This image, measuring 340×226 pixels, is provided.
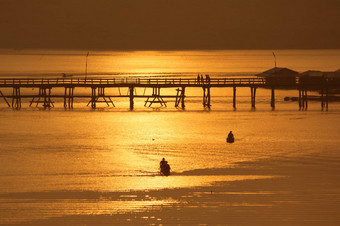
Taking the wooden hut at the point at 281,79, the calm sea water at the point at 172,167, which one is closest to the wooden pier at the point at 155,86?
the wooden hut at the point at 281,79

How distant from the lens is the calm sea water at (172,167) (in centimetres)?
3753

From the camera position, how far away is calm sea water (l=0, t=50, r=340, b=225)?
37.5 metres

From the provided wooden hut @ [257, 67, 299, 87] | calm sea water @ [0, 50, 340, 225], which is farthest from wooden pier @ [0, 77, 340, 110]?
calm sea water @ [0, 50, 340, 225]

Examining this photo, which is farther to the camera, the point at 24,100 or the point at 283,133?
the point at 24,100

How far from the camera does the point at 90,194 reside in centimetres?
4178

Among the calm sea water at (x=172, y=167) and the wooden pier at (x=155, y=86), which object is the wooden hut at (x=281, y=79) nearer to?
the wooden pier at (x=155, y=86)

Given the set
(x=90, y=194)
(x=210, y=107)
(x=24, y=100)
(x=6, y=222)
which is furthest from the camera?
(x=24, y=100)

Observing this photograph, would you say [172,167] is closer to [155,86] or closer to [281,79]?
[155,86]

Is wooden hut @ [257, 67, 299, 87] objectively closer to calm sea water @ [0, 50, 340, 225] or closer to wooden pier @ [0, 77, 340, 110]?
wooden pier @ [0, 77, 340, 110]

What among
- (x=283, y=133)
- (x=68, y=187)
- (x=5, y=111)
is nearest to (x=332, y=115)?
(x=283, y=133)

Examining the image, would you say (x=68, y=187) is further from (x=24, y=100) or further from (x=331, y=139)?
(x=24, y=100)

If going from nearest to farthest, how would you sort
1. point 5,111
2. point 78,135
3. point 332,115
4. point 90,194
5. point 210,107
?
point 90,194 < point 78,135 < point 332,115 < point 5,111 < point 210,107

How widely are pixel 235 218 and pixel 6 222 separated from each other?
1119 centimetres

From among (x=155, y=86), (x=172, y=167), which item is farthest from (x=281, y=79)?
(x=172, y=167)
